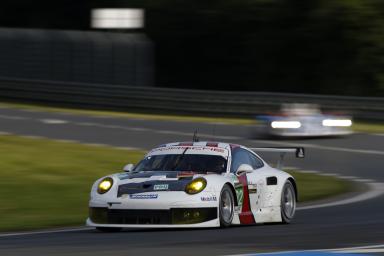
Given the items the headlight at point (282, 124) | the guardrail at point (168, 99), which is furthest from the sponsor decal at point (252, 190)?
the guardrail at point (168, 99)

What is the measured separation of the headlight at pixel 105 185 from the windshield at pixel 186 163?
686 millimetres

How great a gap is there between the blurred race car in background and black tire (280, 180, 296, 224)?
1061 centimetres

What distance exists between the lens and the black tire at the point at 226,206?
11.8 metres

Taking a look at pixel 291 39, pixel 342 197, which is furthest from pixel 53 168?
pixel 291 39

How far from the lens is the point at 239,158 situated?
42.5 feet

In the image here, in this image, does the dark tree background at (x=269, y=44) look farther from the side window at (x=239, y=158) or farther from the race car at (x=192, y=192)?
the race car at (x=192, y=192)

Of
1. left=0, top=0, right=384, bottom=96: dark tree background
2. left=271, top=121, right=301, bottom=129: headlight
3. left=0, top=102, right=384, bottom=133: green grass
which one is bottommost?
left=271, top=121, right=301, bottom=129: headlight

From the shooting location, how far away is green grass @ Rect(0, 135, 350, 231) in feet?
47.1

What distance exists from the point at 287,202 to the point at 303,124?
36.0ft

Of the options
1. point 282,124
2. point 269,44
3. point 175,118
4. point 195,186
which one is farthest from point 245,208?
point 269,44

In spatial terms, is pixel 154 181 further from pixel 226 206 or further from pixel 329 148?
pixel 329 148

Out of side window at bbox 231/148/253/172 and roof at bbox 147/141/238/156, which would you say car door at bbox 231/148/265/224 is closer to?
side window at bbox 231/148/253/172

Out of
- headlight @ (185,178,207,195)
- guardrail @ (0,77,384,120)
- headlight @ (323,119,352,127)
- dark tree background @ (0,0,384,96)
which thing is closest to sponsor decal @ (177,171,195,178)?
headlight @ (185,178,207,195)

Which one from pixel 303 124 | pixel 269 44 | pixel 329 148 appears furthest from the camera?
pixel 269 44
